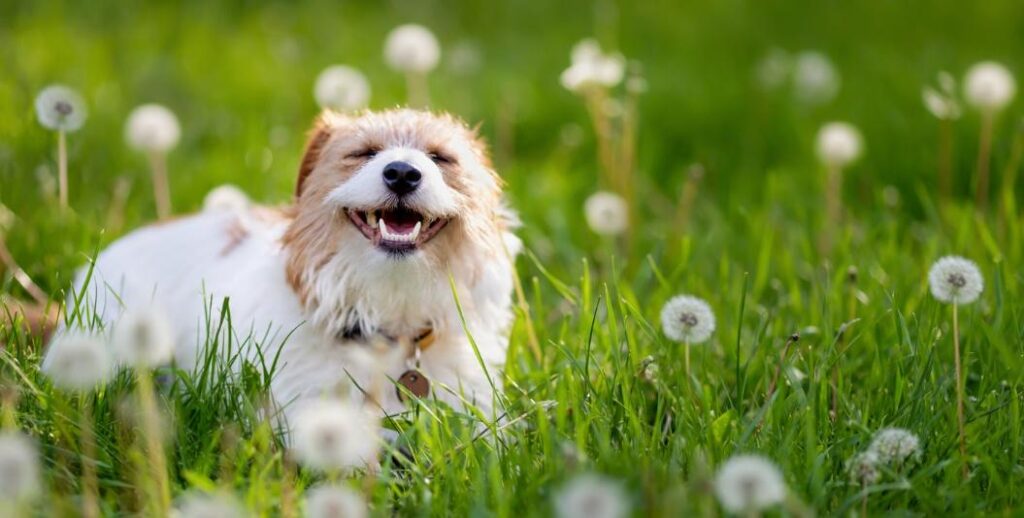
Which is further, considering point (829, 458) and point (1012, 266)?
point (1012, 266)

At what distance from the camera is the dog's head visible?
336 centimetres

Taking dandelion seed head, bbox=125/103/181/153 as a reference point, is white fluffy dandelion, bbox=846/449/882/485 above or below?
below

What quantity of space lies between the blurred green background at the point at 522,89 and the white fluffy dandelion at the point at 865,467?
2.42 metres

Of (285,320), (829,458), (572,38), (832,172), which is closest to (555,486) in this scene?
(829,458)

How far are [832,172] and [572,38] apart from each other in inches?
162

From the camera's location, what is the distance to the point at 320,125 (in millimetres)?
3879

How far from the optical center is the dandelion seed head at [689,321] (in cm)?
334

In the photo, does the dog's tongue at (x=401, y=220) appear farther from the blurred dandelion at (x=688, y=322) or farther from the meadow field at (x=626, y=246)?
the blurred dandelion at (x=688, y=322)

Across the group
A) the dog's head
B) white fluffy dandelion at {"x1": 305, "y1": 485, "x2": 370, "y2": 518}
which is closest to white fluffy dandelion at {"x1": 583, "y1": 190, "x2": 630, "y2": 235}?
the dog's head

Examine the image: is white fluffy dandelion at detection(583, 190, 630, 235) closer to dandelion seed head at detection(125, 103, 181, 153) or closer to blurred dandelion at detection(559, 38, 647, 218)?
blurred dandelion at detection(559, 38, 647, 218)

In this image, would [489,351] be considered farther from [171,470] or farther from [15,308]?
[15,308]

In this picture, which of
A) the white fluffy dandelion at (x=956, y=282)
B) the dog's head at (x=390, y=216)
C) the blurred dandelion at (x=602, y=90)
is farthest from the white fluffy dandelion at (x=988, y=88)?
the dog's head at (x=390, y=216)

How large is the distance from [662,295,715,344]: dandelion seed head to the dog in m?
0.54

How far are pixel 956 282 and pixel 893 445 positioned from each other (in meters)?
0.54
